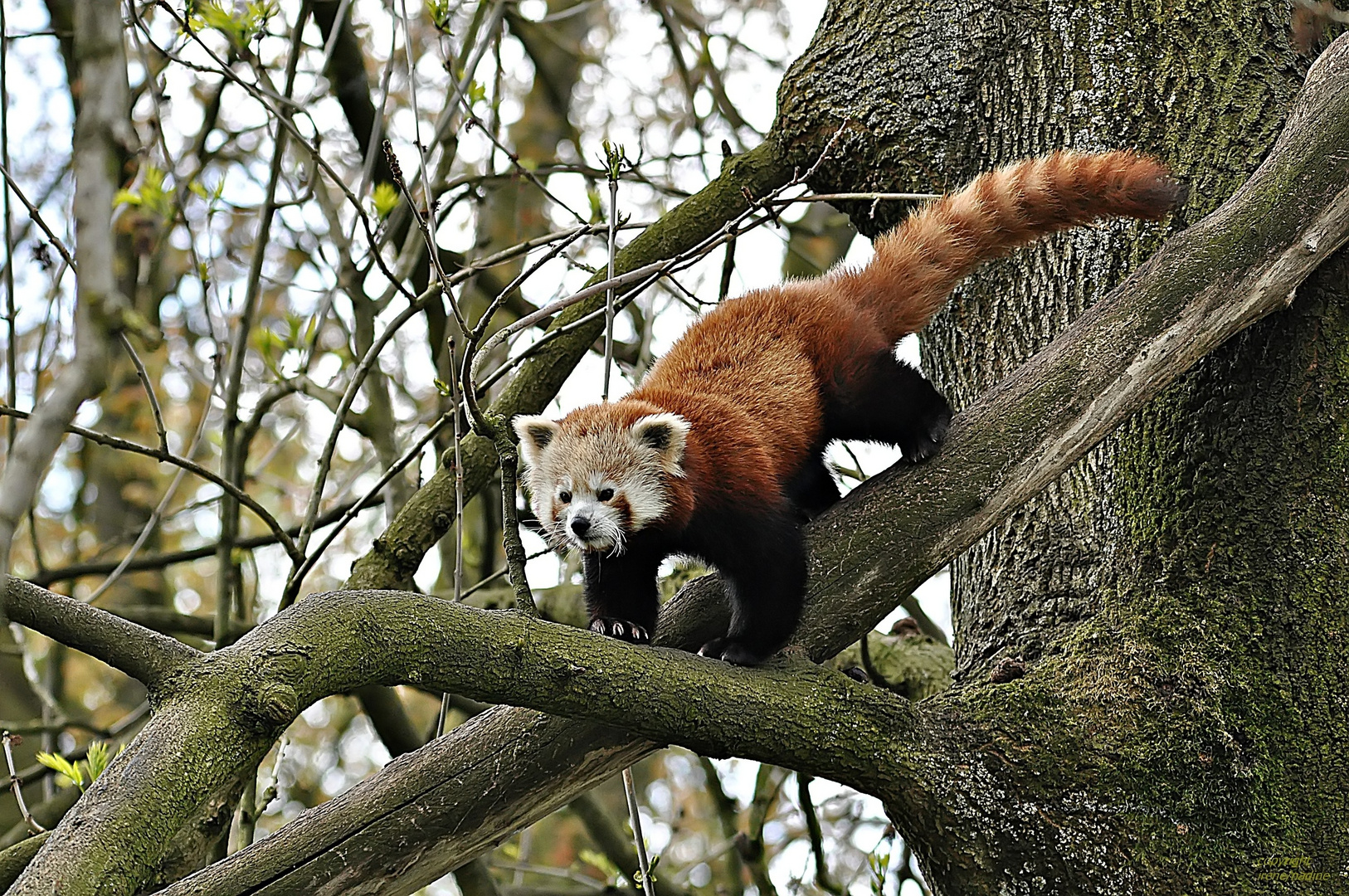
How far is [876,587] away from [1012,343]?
50.8 inches

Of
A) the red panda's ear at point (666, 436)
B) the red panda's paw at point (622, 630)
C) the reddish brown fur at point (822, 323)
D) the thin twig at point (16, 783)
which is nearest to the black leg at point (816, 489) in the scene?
the reddish brown fur at point (822, 323)

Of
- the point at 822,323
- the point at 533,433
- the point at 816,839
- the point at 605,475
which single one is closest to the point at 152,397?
the point at 533,433

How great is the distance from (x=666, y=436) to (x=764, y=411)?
0.40 m

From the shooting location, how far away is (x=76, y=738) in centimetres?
702

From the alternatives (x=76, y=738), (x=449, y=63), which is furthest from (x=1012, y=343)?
(x=76, y=738)

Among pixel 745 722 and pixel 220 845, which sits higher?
pixel 220 845

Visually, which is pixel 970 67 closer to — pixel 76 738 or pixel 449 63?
pixel 449 63

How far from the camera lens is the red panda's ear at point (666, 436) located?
3.41m

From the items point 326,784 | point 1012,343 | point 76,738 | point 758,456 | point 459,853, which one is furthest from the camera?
point 326,784

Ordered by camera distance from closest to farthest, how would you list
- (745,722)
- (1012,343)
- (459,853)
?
(745,722) → (459,853) → (1012,343)

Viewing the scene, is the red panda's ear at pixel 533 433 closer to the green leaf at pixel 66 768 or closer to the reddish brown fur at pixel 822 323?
the reddish brown fur at pixel 822 323

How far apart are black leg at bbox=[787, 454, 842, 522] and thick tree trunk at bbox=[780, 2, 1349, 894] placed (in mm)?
599

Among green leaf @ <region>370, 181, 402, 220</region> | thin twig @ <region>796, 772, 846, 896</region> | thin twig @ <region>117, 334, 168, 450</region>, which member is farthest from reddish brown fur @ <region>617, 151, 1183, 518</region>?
thin twig @ <region>796, 772, 846, 896</region>

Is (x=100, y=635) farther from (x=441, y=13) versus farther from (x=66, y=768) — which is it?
(x=441, y=13)
